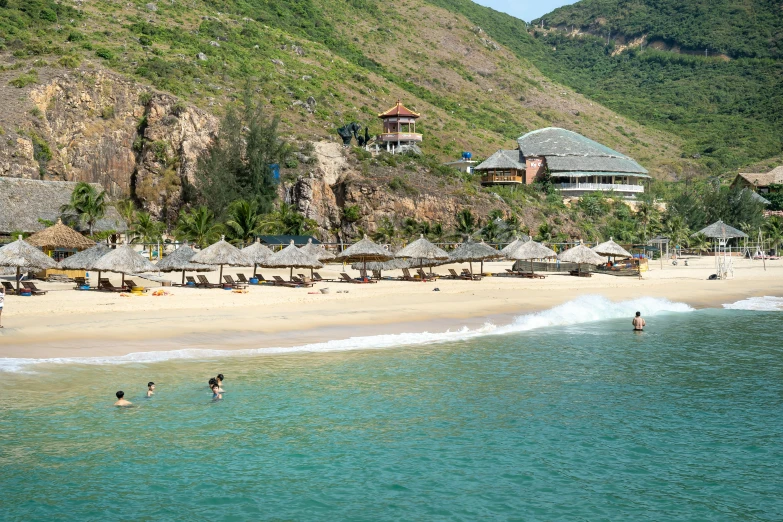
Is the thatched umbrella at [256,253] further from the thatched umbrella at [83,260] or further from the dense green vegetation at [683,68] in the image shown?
the dense green vegetation at [683,68]

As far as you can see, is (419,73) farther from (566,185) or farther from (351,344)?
(351,344)

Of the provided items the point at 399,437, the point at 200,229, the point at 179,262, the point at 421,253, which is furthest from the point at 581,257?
the point at 399,437

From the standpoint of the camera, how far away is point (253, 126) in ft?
186

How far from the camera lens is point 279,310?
26.5 meters

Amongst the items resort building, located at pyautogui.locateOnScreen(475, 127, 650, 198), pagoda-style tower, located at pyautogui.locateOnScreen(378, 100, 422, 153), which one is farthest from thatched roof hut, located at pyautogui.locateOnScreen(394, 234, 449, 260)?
pagoda-style tower, located at pyautogui.locateOnScreen(378, 100, 422, 153)

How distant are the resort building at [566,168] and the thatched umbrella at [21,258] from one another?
4645 cm

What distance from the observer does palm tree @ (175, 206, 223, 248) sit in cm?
4294

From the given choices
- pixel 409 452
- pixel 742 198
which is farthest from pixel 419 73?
pixel 409 452

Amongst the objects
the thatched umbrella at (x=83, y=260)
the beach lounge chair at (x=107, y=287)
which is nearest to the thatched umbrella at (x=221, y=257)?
the beach lounge chair at (x=107, y=287)

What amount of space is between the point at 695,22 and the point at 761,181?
79.4 meters

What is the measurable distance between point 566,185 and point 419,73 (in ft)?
126

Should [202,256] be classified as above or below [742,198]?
below

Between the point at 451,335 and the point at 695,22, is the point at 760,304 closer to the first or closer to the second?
the point at 451,335

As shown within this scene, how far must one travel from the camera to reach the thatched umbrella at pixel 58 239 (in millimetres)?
34375
